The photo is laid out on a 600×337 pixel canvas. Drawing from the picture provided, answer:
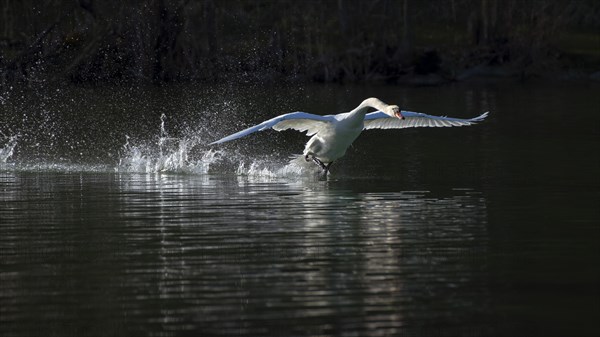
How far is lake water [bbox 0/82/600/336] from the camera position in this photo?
1016 centimetres

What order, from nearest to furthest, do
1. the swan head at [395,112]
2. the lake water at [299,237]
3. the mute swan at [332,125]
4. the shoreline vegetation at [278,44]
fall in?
the lake water at [299,237]
the swan head at [395,112]
the mute swan at [332,125]
the shoreline vegetation at [278,44]

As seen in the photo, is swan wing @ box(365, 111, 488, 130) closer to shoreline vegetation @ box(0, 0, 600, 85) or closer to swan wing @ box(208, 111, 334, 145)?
swan wing @ box(208, 111, 334, 145)

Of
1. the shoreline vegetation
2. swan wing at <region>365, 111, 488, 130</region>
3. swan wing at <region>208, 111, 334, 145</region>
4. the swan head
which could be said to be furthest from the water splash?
the shoreline vegetation

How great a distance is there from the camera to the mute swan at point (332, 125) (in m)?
18.9

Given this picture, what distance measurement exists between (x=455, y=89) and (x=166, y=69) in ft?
40.0

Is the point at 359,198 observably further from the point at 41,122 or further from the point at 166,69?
the point at 166,69

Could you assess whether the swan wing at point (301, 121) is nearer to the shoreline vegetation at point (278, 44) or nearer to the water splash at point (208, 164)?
the water splash at point (208, 164)

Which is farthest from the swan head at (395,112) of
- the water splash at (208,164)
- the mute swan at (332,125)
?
the water splash at (208,164)

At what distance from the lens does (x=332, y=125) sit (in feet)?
63.6

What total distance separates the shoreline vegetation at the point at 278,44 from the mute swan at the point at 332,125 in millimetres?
30073

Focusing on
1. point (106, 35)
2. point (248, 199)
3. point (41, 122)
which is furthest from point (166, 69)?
point (248, 199)

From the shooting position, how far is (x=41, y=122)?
32406mm

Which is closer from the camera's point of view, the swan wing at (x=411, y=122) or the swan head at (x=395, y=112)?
the swan head at (x=395, y=112)

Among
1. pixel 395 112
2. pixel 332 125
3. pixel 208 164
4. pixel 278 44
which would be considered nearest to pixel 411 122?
pixel 332 125
